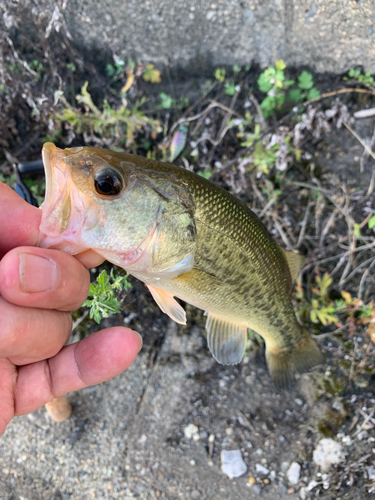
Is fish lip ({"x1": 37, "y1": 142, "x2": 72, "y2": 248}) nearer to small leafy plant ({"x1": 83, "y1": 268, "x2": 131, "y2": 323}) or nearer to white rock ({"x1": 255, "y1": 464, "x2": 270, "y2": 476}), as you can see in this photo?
small leafy plant ({"x1": 83, "y1": 268, "x2": 131, "y2": 323})

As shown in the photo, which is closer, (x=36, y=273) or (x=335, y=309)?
(x=36, y=273)

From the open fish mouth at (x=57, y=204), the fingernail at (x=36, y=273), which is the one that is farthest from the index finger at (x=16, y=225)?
the fingernail at (x=36, y=273)

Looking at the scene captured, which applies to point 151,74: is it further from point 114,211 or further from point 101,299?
point 101,299

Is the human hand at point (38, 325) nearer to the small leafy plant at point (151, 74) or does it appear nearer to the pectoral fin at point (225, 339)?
the pectoral fin at point (225, 339)

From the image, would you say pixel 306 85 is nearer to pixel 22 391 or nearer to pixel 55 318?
pixel 55 318

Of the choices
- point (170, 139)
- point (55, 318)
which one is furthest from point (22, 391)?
point (170, 139)

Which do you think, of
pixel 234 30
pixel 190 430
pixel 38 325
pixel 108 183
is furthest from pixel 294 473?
pixel 234 30
